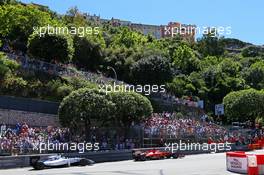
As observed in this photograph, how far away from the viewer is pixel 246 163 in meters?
24.6

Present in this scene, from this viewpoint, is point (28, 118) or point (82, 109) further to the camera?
point (82, 109)

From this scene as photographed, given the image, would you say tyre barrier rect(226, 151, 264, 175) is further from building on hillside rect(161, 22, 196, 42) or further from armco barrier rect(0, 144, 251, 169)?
building on hillside rect(161, 22, 196, 42)

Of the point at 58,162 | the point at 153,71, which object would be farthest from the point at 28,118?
the point at 153,71

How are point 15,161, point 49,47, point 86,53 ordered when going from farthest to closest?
1. point 86,53
2. point 49,47
3. point 15,161

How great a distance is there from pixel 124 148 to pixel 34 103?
776 cm

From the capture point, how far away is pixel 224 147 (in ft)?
157

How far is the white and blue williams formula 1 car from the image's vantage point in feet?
93.1

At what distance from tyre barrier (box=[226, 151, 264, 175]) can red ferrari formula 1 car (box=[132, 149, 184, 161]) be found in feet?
32.6

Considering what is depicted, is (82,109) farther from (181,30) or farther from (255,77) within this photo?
(255,77)

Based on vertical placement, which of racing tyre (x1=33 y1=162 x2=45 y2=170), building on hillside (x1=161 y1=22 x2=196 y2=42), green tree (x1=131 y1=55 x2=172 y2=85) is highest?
building on hillside (x1=161 y1=22 x2=196 y2=42)

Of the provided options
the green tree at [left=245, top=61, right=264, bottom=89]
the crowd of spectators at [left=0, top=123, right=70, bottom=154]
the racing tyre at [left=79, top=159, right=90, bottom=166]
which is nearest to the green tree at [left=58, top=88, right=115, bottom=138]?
the crowd of spectators at [left=0, top=123, right=70, bottom=154]

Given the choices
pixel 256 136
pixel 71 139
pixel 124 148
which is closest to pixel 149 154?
pixel 124 148

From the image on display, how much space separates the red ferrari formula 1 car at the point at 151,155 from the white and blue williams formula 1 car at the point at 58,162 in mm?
Result: 5005

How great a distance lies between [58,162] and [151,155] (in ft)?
29.5
